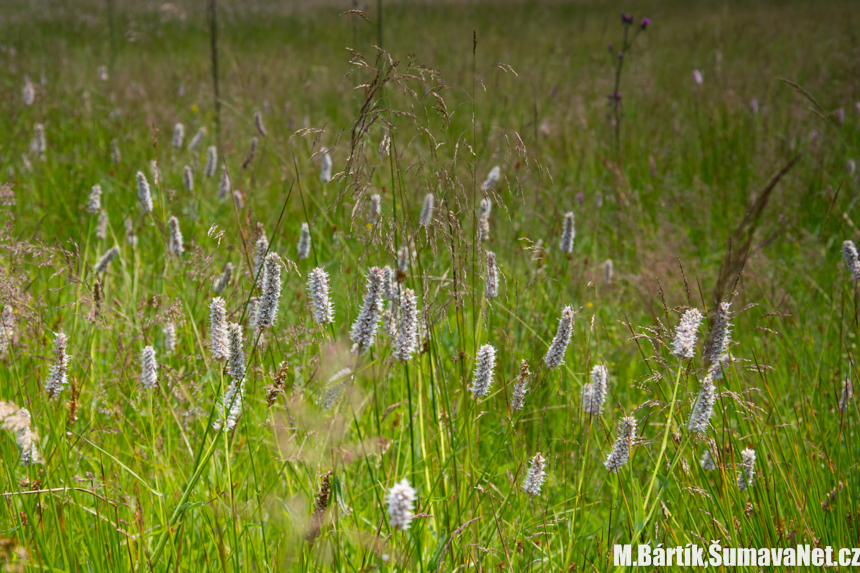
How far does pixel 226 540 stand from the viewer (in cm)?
151

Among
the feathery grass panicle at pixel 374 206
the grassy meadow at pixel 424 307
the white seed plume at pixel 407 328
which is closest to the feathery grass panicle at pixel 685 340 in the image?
the grassy meadow at pixel 424 307

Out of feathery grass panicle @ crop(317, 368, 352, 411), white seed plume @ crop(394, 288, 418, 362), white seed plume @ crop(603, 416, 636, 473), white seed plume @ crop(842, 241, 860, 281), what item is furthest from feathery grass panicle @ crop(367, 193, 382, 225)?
white seed plume @ crop(842, 241, 860, 281)

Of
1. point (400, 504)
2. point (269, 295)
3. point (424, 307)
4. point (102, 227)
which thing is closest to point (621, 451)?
point (424, 307)

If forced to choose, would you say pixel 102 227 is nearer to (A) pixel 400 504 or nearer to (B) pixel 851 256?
(A) pixel 400 504

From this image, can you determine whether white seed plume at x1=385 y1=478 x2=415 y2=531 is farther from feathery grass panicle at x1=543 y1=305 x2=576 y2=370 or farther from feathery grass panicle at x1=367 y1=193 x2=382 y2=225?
feathery grass panicle at x1=367 y1=193 x2=382 y2=225

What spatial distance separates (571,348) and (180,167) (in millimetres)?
3361

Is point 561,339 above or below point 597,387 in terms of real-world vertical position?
above

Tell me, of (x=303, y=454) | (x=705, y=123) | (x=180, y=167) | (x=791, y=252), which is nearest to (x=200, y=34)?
(x=180, y=167)

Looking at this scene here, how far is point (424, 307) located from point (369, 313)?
156mm

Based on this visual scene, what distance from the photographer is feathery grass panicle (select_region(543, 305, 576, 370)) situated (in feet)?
4.31

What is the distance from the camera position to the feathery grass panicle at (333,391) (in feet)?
4.70

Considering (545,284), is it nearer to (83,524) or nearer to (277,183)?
(277,183)

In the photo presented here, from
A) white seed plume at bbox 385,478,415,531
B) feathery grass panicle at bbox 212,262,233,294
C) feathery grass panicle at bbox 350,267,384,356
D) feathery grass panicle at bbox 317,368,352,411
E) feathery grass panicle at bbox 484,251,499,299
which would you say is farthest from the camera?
feathery grass panicle at bbox 212,262,233,294

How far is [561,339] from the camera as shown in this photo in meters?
1.33
